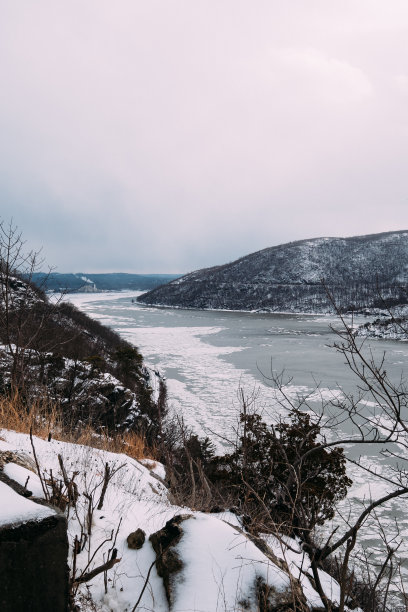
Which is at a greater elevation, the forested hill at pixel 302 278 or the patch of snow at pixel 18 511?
the forested hill at pixel 302 278

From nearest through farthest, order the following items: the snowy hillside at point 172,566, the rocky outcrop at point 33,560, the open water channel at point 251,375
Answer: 1. the rocky outcrop at point 33,560
2. the snowy hillside at point 172,566
3. the open water channel at point 251,375

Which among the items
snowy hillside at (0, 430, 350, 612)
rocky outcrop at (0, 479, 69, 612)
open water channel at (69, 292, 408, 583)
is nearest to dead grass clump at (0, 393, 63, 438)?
snowy hillside at (0, 430, 350, 612)

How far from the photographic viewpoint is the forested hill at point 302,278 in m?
90.1

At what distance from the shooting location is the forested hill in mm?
90106

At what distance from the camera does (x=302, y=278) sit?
109750mm

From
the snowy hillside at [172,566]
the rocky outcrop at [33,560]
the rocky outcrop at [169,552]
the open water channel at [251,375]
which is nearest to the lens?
the rocky outcrop at [33,560]

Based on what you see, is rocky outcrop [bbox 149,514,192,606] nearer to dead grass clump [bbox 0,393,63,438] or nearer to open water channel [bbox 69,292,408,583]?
open water channel [bbox 69,292,408,583]

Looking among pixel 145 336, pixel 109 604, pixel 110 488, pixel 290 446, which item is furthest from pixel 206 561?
pixel 145 336

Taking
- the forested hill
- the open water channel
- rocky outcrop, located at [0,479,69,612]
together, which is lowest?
the open water channel

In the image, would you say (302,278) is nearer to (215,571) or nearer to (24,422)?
(24,422)

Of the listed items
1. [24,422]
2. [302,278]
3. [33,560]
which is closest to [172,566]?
[33,560]

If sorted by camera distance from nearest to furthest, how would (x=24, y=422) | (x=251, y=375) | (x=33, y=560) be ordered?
(x=33, y=560) → (x=24, y=422) → (x=251, y=375)

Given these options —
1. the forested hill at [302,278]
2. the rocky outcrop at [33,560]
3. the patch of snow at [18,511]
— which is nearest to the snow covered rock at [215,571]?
the rocky outcrop at [33,560]

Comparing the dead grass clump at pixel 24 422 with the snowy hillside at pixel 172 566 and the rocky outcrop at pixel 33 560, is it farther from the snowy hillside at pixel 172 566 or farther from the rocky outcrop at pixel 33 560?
the rocky outcrop at pixel 33 560
